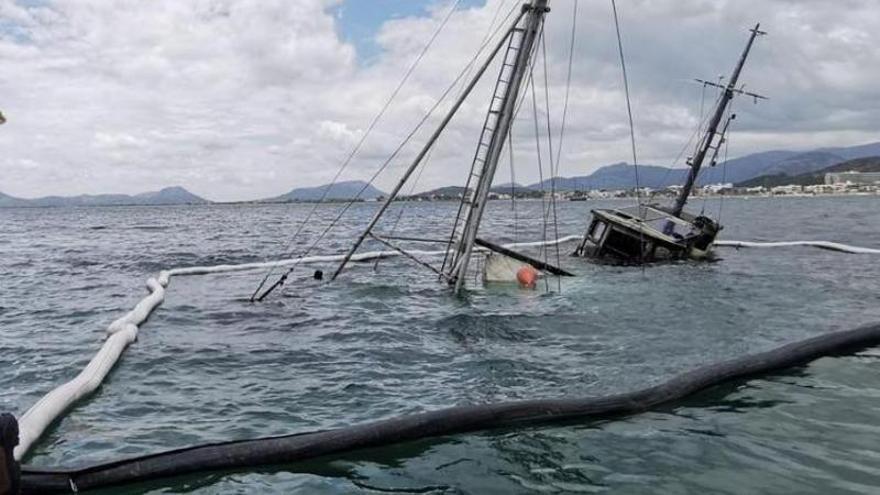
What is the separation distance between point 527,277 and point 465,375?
12.1 metres

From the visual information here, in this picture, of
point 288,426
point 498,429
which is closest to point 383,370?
point 288,426

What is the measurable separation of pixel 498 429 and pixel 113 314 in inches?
630

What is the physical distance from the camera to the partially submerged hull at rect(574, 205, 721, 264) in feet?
117

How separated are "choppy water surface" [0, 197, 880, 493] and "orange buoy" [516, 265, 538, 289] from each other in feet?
2.33

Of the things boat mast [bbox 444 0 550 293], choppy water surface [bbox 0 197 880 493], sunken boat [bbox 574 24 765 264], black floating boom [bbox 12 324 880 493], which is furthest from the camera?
sunken boat [bbox 574 24 765 264]

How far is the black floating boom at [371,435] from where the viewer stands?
320 inches

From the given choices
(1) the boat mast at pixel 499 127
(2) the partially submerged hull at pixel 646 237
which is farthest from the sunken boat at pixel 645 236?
(1) the boat mast at pixel 499 127

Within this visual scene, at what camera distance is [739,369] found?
518 inches

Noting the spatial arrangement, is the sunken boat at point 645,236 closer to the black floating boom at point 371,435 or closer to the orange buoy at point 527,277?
the orange buoy at point 527,277

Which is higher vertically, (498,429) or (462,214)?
(462,214)

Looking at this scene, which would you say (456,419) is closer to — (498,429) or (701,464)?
(498,429)

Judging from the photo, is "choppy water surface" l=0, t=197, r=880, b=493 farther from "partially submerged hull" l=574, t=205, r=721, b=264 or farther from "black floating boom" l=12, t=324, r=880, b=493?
"partially submerged hull" l=574, t=205, r=721, b=264

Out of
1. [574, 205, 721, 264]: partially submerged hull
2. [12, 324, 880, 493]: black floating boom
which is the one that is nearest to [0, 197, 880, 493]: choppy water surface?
[12, 324, 880, 493]: black floating boom

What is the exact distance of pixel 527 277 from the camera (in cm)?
2633
